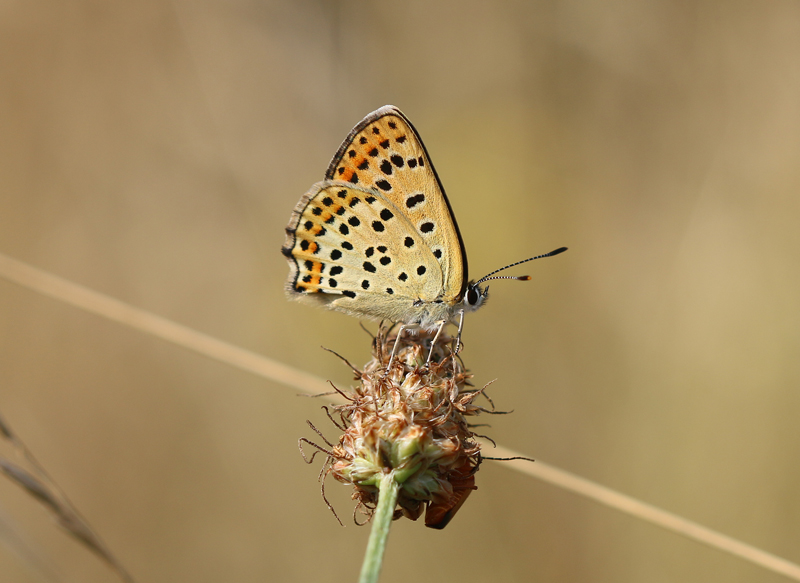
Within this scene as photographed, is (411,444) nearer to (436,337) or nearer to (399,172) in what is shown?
(436,337)

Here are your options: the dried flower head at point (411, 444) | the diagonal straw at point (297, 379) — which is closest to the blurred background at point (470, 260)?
the diagonal straw at point (297, 379)

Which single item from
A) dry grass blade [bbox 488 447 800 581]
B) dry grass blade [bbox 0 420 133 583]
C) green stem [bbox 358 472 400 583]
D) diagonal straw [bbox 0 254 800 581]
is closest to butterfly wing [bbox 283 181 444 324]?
diagonal straw [bbox 0 254 800 581]

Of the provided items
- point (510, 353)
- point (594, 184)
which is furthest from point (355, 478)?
point (594, 184)

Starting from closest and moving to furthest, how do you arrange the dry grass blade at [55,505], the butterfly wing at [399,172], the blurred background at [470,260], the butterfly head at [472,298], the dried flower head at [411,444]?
the dry grass blade at [55,505] → the dried flower head at [411,444] → the butterfly wing at [399,172] → the butterfly head at [472,298] → the blurred background at [470,260]

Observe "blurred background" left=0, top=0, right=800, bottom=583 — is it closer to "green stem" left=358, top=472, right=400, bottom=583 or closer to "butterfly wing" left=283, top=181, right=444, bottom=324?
"butterfly wing" left=283, top=181, right=444, bottom=324

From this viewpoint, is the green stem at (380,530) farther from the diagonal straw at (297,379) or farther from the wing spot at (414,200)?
the wing spot at (414,200)

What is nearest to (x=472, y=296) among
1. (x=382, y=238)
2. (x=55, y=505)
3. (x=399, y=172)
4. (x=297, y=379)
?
(x=382, y=238)
